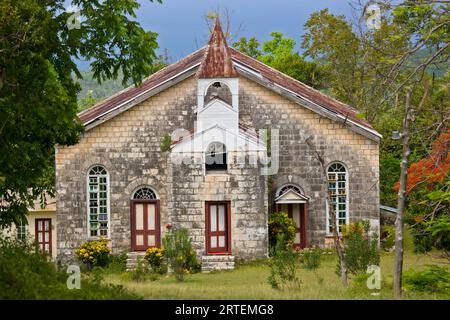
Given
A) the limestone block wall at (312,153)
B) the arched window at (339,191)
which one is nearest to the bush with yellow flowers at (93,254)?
the limestone block wall at (312,153)

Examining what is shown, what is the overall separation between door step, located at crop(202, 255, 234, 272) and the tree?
306 inches

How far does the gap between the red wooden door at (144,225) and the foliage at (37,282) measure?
1852cm

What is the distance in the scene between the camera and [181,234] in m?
32.4

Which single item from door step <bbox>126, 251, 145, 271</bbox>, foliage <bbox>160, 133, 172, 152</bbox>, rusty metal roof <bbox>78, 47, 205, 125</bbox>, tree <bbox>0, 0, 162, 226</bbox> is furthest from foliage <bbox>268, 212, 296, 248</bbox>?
tree <bbox>0, 0, 162, 226</bbox>

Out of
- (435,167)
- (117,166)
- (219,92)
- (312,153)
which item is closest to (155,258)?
(117,166)

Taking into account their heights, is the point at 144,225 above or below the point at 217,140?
below

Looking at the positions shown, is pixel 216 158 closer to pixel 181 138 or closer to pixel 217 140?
pixel 217 140

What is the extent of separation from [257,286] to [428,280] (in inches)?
174

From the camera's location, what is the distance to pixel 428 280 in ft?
78.3

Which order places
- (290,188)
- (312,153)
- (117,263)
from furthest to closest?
(290,188) < (312,153) < (117,263)

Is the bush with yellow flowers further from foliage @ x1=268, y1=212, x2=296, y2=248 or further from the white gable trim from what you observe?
foliage @ x1=268, y1=212, x2=296, y2=248

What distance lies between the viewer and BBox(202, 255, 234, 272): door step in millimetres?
35562

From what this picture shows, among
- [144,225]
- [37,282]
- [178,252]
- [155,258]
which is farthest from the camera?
[144,225]

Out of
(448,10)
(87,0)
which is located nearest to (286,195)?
(87,0)
